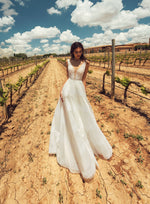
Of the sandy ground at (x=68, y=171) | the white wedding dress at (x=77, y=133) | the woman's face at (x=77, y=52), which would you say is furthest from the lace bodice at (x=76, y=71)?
the sandy ground at (x=68, y=171)

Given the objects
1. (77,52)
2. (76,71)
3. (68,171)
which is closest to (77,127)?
(68,171)

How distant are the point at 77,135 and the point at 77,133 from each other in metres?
0.04

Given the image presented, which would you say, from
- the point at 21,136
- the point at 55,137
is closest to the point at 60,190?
the point at 55,137

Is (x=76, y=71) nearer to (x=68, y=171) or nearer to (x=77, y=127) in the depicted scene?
(x=77, y=127)

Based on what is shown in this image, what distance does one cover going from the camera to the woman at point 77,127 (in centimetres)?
214

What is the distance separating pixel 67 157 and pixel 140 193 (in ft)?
4.27

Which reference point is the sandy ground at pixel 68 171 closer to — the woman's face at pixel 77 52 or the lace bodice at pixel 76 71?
the lace bodice at pixel 76 71

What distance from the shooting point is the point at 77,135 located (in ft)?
7.16

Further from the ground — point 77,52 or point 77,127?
point 77,52

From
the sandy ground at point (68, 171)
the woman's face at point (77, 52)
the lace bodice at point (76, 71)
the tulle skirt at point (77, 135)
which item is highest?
the woman's face at point (77, 52)

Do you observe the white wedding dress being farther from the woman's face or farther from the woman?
the woman's face

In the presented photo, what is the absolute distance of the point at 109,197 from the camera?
1.87 meters

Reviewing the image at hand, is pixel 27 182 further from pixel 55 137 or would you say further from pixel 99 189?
pixel 99 189

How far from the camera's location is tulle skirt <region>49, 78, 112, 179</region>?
2.13 m
